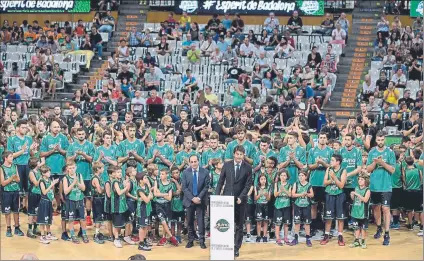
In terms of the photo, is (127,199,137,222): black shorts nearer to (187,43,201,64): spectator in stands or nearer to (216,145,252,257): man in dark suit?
(216,145,252,257): man in dark suit

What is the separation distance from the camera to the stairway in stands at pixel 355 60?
2928cm

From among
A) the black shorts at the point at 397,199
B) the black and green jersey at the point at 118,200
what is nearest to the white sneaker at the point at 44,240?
the black and green jersey at the point at 118,200

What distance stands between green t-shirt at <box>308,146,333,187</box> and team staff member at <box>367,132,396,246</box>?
0.77 metres

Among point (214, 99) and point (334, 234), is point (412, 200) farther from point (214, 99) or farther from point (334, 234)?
point (214, 99)

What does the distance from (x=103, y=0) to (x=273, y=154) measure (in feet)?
53.6

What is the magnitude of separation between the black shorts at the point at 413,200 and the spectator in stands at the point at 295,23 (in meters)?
12.7

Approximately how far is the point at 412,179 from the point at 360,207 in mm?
1626

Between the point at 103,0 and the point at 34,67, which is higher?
the point at 103,0

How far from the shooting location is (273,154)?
771 inches

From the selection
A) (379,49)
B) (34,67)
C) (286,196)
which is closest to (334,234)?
(286,196)

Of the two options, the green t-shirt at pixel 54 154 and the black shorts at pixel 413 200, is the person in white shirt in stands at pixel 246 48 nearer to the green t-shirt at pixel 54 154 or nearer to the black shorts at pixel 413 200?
the green t-shirt at pixel 54 154

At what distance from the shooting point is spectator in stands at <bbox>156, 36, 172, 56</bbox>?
102ft

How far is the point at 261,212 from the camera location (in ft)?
63.1

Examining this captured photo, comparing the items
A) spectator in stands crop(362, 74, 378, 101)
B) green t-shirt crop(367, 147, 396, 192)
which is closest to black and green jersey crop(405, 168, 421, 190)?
green t-shirt crop(367, 147, 396, 192)
